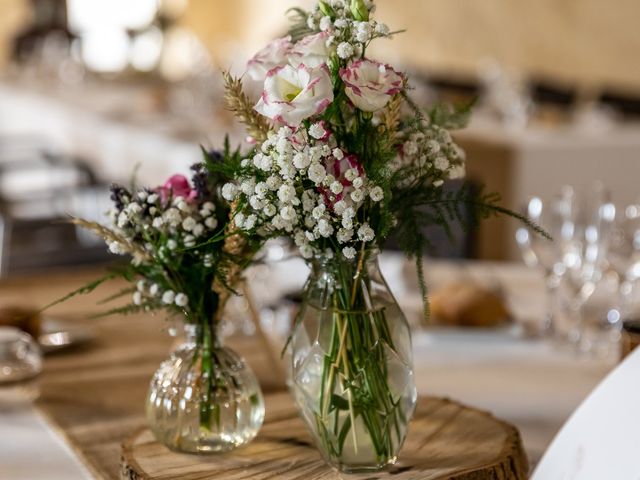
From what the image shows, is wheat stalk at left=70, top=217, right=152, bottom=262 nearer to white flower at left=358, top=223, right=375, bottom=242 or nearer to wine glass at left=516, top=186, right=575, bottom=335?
white flower at left=358, top=223, right=375, bottom=242

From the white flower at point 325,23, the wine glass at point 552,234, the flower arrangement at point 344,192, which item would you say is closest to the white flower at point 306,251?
the flower arrangement at point 344,192

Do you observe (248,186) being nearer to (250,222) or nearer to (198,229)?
(250,222)

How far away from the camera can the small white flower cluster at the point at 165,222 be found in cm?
128

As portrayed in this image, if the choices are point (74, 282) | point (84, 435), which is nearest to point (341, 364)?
point (84, 435)

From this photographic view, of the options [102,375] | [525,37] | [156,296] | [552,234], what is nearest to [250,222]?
[156,296]

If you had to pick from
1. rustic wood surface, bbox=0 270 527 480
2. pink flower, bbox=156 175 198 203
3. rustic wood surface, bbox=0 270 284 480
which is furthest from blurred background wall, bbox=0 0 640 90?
pink flower, bbox=156 175 198 203

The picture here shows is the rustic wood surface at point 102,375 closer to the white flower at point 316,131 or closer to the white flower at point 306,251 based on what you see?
the white flower at point 306,251

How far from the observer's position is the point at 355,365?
120 cm

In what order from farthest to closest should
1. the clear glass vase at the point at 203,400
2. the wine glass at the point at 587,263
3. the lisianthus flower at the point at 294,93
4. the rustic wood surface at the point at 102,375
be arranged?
the wine glass at the point at 587,263 < the rustic wood surface at the point at 102,375 < the clear glass vase at the point at 203,400 < the lisianthus flower at the point at 294,93

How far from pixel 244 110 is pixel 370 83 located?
0.15m

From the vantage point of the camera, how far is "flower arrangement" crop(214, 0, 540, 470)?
3.68ft

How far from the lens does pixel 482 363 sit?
1.90m

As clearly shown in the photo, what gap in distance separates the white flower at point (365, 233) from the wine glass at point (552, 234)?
92 centimetres

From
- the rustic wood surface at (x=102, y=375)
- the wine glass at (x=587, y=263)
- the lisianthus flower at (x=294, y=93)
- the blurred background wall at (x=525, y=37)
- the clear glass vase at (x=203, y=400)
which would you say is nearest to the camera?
the lisianthus flower at (x=294, y=93)
